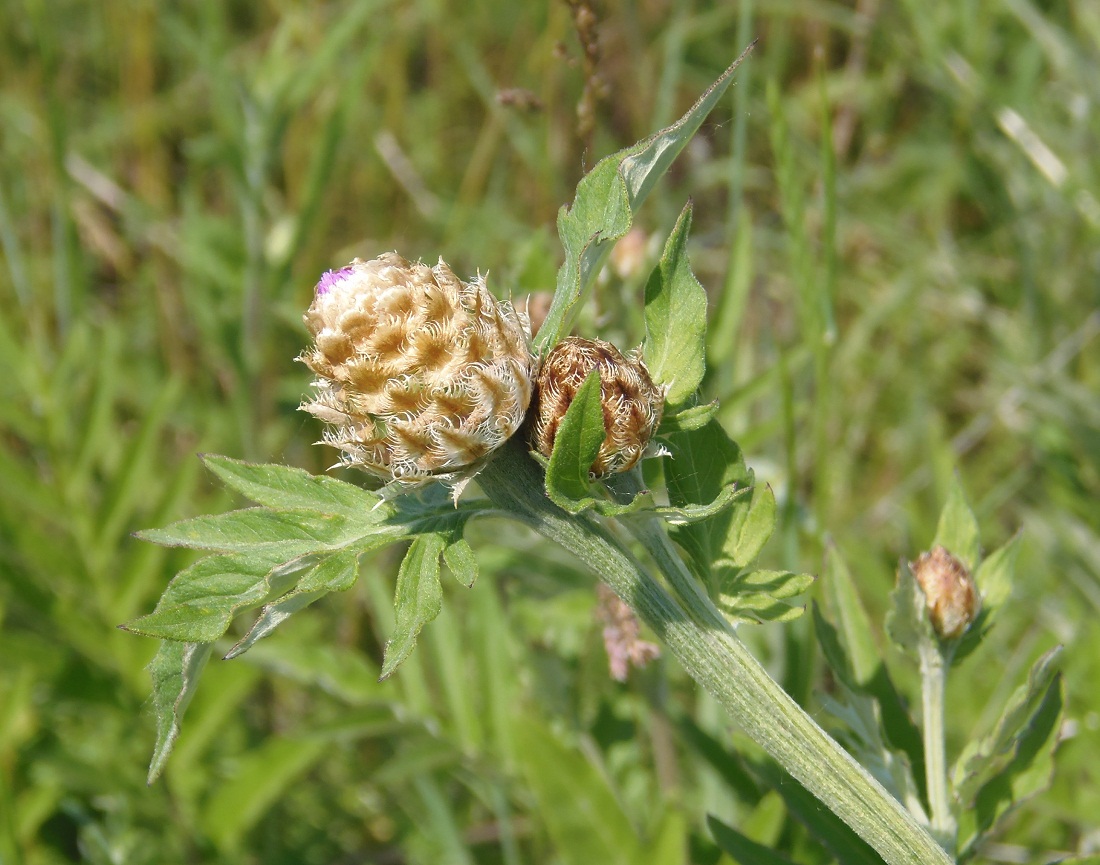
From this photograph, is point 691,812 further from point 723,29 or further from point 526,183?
point 723,29

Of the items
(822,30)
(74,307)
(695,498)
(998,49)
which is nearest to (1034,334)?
(998,49)

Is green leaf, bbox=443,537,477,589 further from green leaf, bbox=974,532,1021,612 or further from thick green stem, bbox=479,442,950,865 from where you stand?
green leaf, bbox=974,532,1021,612

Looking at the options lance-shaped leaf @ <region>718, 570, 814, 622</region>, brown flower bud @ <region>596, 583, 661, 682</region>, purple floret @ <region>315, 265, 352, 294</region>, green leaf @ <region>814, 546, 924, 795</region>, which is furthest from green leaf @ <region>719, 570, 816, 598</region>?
purple floret @ <region>315, 265, 352, 294</region>

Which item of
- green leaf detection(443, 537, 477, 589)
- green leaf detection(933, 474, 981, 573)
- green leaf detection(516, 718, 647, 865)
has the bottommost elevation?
green leaf detection(516, 718, 647, 865)

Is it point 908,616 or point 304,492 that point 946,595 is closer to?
point 908,616

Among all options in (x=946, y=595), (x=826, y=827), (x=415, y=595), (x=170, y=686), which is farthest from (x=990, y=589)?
(x=170, y=686)

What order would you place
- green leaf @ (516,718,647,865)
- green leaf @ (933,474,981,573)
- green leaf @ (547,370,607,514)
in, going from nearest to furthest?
green leaf @ (547,370,607,514)
green leaf @ (933,474,981,573)
green leaf @ (516,718,647,865)

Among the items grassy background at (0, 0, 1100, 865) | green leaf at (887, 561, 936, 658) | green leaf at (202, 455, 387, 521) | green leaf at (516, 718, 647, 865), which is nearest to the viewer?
green leaf at (202, 455, 387, 521)

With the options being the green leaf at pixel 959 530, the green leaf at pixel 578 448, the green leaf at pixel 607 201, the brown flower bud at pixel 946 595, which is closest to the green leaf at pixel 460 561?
the green leaf at pixel 578 448
